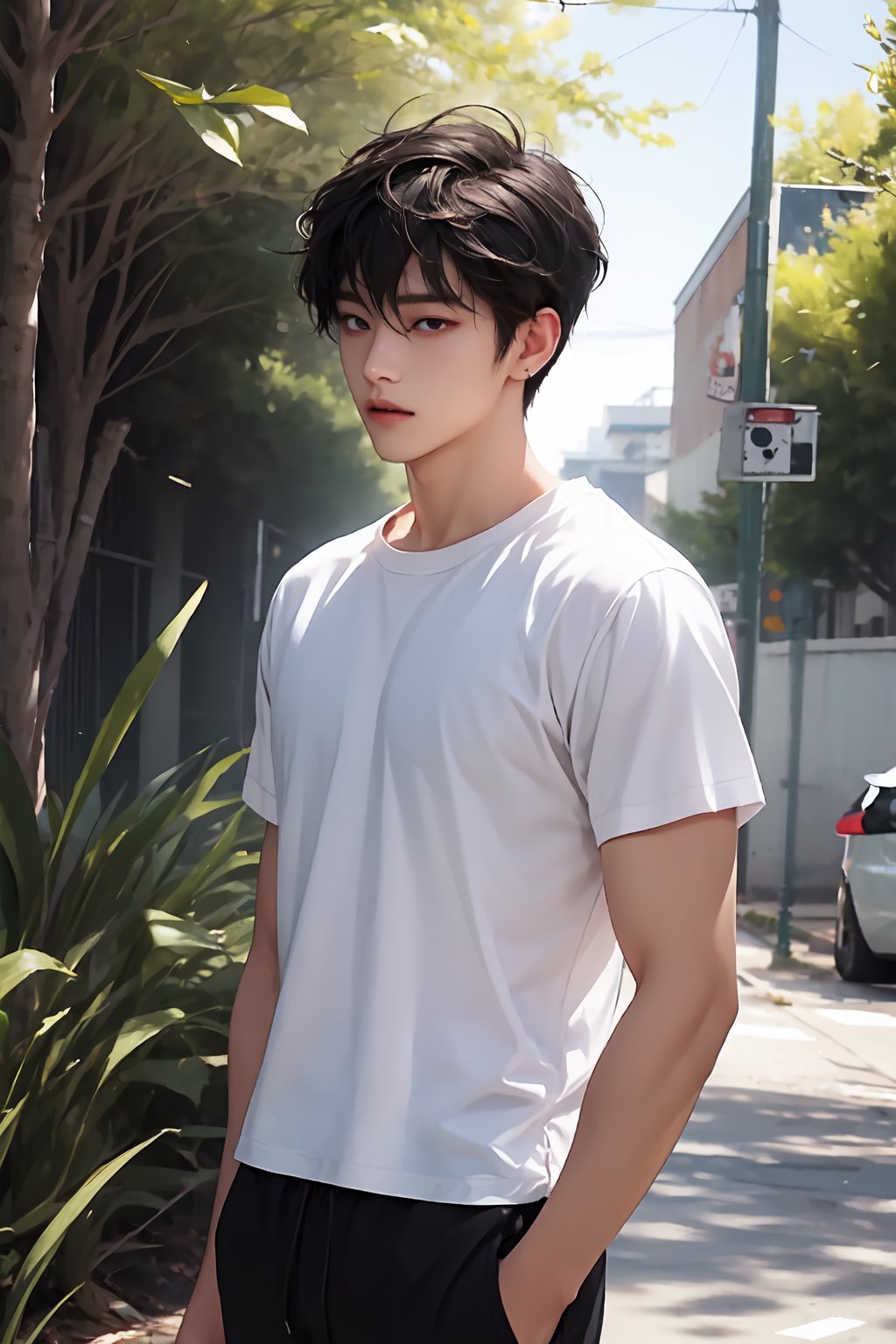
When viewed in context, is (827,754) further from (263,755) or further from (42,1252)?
(263,755)

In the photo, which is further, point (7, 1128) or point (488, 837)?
point (7, 1128)

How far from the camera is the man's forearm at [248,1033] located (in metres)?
1.82

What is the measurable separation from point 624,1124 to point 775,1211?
4.26 meters

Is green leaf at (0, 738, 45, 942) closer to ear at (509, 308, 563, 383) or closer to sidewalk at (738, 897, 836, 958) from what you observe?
ear at (509, 308, 563, 383)

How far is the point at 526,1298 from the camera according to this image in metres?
1.49

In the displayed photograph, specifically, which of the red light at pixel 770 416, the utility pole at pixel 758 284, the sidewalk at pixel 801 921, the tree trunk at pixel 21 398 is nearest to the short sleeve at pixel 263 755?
the tree trunk at pixel 21 398

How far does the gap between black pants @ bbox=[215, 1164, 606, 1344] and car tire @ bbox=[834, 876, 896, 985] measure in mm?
9297

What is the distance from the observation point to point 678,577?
1564 mm

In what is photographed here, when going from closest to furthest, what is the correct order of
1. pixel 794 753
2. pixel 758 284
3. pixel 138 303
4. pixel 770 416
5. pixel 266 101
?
pixel 266 101 → pixel 138 303 → pixel 770 416 → pixel 758 284 → pixel 794 753

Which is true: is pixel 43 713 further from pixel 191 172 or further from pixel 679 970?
pixel 679 970

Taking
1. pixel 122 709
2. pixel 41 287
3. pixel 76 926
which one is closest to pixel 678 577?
pixel 122 709

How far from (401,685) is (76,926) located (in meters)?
2.53

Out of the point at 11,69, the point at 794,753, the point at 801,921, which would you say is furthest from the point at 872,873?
the point at 11,69

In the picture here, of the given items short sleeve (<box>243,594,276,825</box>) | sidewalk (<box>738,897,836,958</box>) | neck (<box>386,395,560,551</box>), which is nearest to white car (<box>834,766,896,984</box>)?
sidewalk (<box>738,897,836,958</box>)
